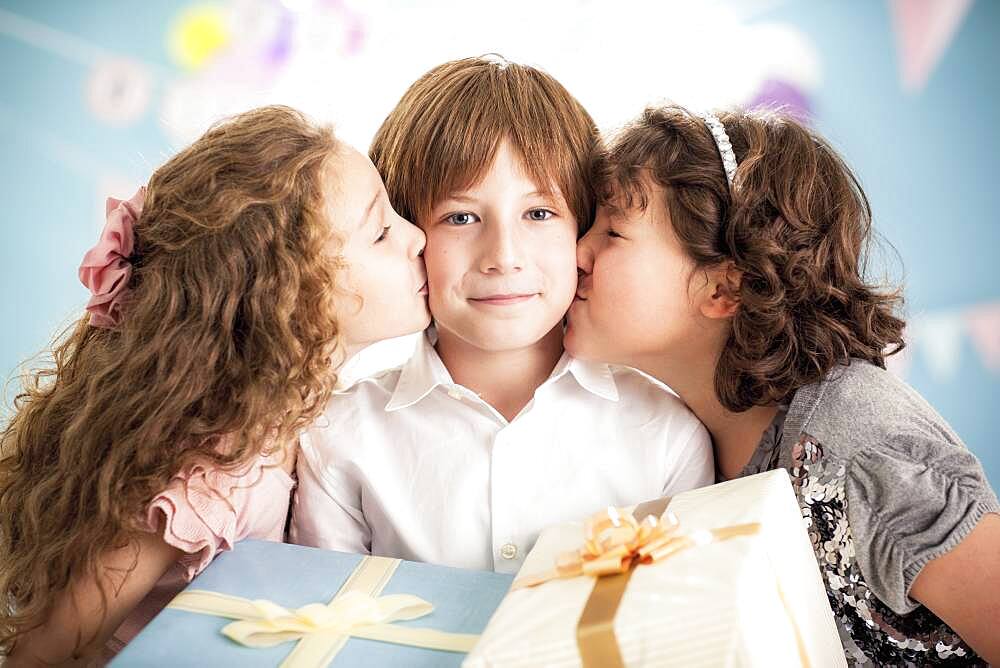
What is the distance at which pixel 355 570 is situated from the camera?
3.72 feet

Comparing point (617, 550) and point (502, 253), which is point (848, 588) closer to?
point (617, 550)

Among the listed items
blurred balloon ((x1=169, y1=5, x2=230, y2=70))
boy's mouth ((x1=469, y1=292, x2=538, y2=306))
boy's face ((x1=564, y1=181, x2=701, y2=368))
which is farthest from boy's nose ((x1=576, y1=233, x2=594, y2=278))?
blurred balloon ((x1=169, y1=5, x2=230, y2=70))

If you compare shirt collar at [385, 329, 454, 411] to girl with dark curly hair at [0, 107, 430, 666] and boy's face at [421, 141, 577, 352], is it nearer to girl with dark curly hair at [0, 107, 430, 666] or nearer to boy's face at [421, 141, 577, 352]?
boy's face at [421, 141, 577, 352]

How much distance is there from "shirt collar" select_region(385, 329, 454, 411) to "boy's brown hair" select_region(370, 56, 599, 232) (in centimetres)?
19

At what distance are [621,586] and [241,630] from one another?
1.22 ft

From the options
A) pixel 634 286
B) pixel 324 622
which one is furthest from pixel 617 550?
pixel 634 286

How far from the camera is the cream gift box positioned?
0.85m

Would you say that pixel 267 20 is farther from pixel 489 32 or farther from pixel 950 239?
pixel 950 239

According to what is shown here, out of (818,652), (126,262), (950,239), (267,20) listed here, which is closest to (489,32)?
(267,20)

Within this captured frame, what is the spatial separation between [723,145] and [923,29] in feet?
4.03

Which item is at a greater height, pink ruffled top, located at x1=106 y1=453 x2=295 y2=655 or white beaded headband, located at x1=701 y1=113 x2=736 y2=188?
white beaded headband, located at x1=701 y1=113 x2=736 y2=188

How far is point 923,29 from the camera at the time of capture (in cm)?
233

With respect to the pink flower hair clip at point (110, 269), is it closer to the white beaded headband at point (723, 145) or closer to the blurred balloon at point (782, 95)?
the white beaded headband at point (723, 145)

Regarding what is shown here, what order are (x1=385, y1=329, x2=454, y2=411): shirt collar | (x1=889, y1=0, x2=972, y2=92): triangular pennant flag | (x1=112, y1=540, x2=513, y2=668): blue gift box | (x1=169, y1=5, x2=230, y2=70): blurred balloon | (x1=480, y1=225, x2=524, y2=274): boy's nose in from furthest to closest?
(x1=169, y1=5, x2=230, y2=70): blurred balloon < (x1=889, y1=0, x2=972, y2=92): triangular pennant flag < (x1=385, y1=329, x2=454, y2=411): shirt collar < (x1=480, y1=225, x2=524, y2=274): boy's nose < (x1=112, y1=540, x2=513, y2=668): blue gift box
